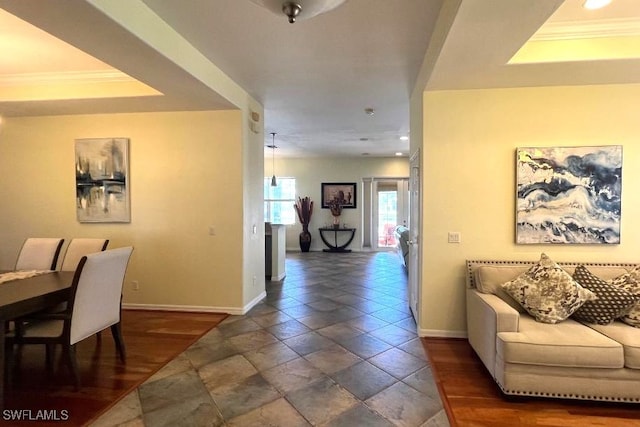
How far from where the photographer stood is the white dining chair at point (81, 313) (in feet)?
7.68

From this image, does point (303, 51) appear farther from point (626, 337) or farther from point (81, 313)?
point (626, 337)

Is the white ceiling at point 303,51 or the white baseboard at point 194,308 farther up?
the white ceiling at point 303,51

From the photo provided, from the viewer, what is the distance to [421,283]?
3.45m

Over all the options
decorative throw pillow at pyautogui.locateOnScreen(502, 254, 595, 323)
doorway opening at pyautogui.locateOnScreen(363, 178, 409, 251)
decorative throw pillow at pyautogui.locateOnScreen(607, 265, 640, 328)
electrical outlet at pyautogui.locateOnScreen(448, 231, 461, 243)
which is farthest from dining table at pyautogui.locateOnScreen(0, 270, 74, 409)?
doorway opening at pyautogui.locateOnScreen(363, 178, 409, 251)

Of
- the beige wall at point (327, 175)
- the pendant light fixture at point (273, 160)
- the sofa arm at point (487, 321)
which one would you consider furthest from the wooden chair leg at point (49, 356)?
the beige wall at point (327, 175)

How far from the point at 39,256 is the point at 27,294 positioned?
4.49ft

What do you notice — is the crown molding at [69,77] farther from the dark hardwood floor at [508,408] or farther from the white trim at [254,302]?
the dark hardwood floor at [508,408]

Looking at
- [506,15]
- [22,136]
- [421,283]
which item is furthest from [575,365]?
[22,136]

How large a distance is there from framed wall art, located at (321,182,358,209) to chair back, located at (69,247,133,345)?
23.6 feet

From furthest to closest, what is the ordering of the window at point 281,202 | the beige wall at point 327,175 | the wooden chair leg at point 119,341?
the window at point 281,202 < the beige wall at point 327,175 < the wooden chair leg at point 119,341

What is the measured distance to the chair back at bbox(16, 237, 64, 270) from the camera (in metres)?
3.39

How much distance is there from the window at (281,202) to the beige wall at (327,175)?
0.21 metres

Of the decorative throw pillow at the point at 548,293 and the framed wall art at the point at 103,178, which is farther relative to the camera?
the framed wall art at the point at 103,178

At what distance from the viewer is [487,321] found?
8.45 feet
